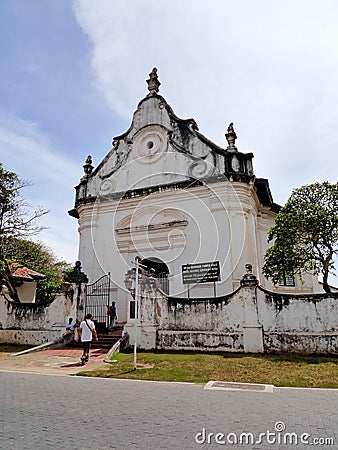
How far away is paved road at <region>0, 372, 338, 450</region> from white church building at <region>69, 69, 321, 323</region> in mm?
8045

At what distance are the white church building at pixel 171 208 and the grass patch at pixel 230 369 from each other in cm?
453

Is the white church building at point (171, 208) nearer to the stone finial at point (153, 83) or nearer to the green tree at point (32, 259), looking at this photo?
the stone finial at point (153, 83)

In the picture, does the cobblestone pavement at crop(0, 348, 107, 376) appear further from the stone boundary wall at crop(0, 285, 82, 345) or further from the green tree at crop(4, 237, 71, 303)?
the green tree at crop(4, 237, 71, 303)

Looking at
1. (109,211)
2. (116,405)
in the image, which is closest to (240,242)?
(109,211)

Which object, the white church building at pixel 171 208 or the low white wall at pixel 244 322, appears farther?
the white church building at pixel 171 208

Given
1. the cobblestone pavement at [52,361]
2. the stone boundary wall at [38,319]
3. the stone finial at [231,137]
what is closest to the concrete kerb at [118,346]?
the cobblestone pavement at [52,361]

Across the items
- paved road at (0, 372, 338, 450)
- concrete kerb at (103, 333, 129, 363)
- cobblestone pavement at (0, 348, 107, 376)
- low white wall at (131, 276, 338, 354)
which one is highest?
low white wall at (131, 276, 338, 354)

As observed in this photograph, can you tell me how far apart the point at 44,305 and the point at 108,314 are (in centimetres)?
255

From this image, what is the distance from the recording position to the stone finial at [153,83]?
1939 cm

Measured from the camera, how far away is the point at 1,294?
15.8 metres

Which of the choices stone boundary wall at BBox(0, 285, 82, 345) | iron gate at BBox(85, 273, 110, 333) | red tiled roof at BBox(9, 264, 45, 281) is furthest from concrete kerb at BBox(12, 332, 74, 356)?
red tiled roof at BBox(9, 264, 45, 281)

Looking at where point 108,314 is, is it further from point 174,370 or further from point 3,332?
point 174,370

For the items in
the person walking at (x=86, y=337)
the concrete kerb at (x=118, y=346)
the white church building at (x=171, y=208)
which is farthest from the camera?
the white church building at (x=171, y=208)

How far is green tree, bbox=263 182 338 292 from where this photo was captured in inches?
487
